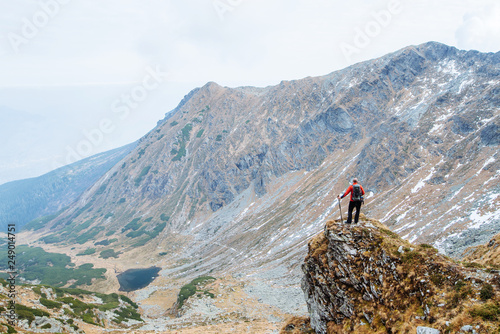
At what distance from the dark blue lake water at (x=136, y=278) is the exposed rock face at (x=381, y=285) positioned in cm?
12686

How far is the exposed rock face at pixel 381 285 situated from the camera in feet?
40.1

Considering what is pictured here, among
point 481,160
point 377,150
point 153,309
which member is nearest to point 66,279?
point 153,309

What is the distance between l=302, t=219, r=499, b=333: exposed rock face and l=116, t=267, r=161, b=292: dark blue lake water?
126860 mm

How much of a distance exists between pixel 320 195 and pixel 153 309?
8893 cm

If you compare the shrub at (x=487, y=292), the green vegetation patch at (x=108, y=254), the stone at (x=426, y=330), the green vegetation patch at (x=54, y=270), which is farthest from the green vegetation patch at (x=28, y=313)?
the green vegetation patch at (x=108, y=254)

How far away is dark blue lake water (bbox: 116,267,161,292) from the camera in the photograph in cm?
12415

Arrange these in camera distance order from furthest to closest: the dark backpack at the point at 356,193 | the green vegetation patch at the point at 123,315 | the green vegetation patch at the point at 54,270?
the green vegetation patch at the point at 54,270 < the green vegetation patch at the point at 123,315 < the dark backpack at the point at 356,193

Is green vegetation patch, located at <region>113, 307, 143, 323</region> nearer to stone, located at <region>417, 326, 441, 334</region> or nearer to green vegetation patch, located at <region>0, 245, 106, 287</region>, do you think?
stone, located at <region>417, 326, 441, 334</region>

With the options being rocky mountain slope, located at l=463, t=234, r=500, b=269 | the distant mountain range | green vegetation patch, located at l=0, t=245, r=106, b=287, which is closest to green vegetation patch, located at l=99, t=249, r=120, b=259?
the distant mountain range

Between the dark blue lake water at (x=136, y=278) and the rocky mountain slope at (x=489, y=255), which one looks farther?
the dark blue lake water at (x=136, y=278)

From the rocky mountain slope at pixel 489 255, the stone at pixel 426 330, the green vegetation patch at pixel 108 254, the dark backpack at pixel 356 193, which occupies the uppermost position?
the dark backpack at pixel 356 193

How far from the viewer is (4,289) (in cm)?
3884

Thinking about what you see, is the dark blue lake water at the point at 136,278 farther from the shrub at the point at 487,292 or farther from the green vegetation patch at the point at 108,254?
the shrub at the point at 487,292

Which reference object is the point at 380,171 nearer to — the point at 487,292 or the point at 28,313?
the point at 487,292
